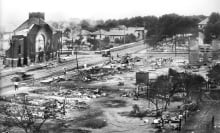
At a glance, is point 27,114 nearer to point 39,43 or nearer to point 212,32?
point 39,43

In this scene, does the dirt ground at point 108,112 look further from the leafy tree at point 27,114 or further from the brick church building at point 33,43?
the brick church building at point 33,43

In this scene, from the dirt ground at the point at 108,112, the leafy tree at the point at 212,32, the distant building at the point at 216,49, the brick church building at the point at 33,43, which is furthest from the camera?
the leafy tree at the point at 212,32

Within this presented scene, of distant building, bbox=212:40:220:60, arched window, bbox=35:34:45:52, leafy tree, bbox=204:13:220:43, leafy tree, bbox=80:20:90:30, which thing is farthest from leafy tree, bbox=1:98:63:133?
leafy tree, bbox=80:20:90:30

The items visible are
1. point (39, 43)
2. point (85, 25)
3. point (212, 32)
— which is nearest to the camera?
point (39, 43)

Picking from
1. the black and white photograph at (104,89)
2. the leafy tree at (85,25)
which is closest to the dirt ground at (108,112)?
the black and white photograph at (104,89)

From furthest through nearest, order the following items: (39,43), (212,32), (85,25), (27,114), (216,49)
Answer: (85,25), (212,32), (216,49), (39,43), (27,114)

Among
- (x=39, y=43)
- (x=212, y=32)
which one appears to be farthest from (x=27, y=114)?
(x=212, y=32)

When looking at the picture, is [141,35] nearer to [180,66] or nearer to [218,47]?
[218,47]
